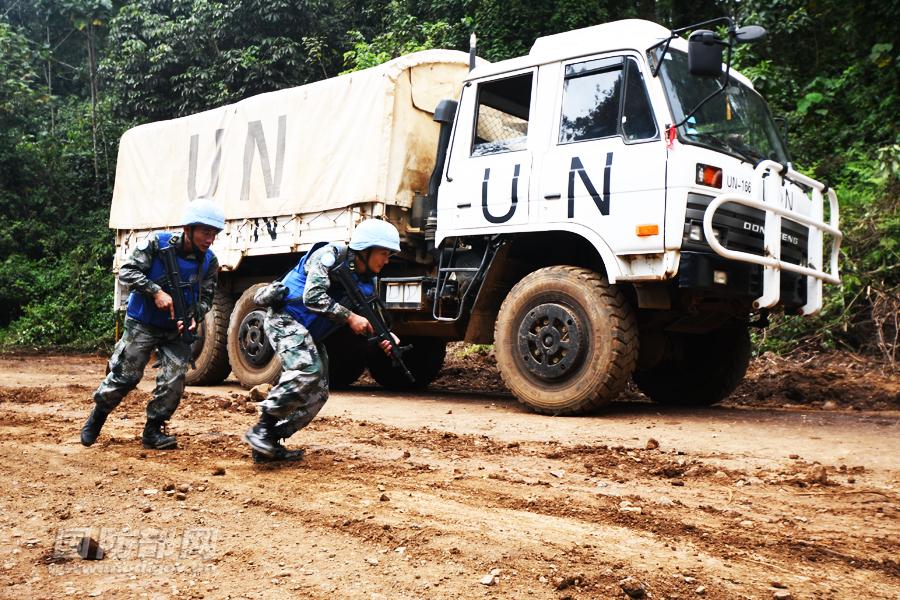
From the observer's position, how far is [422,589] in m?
2.86

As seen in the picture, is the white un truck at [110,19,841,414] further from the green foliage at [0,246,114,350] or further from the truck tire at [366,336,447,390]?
the green foliage at [0,246,114,350]

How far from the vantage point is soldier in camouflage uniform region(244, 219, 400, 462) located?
4793 millimetres

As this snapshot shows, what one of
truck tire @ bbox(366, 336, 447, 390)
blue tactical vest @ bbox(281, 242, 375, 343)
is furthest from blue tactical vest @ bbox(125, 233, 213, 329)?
truck tire @ bbox(366, 336, 447, 390)

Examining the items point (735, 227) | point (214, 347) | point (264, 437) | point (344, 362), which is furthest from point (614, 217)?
point (214, 347)

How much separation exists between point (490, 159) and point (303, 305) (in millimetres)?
2977

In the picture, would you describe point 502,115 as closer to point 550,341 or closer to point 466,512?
point 550,341

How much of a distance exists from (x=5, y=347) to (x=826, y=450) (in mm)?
14711

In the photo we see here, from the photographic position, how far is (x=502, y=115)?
762 centimetres

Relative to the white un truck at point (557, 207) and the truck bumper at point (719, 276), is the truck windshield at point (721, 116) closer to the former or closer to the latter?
the white un truck at point (557, 207)

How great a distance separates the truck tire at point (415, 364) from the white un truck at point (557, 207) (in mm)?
110

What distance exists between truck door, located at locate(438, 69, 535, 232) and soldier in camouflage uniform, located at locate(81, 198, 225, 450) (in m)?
2.65

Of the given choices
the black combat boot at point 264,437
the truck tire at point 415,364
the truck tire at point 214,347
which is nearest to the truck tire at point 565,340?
the black combat boot at point 264,437

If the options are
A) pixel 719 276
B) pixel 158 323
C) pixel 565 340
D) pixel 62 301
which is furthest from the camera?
pixel 62 301

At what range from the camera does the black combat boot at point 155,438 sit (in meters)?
5.45
